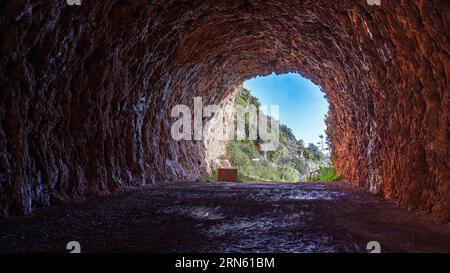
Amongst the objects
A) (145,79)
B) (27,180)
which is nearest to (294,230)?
(27,180)

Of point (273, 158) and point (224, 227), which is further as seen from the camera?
point (273, 158)

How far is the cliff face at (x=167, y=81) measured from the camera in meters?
5.91

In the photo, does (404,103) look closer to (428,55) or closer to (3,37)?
(428,55)

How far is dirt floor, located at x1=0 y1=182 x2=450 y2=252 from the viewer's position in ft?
13.8

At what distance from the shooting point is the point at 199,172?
1867 cm

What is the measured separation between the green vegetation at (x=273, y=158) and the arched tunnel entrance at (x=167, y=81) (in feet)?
38.2

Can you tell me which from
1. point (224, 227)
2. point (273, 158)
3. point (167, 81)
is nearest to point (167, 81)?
point (167, 81)

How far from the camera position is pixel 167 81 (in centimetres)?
1295

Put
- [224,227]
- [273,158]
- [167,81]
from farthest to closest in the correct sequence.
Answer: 1. [273,158]
2. [167,81]
3. [224,227]

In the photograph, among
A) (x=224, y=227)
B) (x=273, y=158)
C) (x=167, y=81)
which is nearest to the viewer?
(x=224, y=227)

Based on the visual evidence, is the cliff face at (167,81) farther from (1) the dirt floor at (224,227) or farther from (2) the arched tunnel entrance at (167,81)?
(1) the dirt floor at (224,227)

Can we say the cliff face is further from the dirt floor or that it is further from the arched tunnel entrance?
the dirt floor

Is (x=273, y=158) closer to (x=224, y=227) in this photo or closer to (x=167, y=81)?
(x=167, y=81)

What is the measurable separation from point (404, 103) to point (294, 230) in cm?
368
